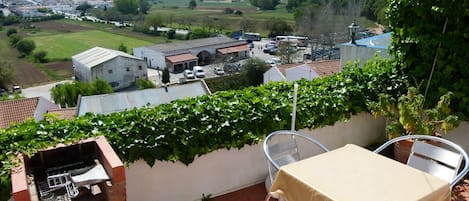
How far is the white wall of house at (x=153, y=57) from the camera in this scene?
39.2m

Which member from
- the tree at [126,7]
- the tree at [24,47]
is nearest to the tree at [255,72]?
the tree at [24,47]

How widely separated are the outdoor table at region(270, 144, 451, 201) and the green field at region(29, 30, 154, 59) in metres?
47.9

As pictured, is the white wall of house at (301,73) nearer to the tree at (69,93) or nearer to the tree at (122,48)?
the tree at (69,93)

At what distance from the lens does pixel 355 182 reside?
2.17 m

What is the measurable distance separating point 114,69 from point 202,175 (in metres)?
32.9

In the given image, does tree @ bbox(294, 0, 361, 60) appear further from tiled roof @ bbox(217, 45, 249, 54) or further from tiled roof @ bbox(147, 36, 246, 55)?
tiled roof @ bbox(147, 36, 246, 55)

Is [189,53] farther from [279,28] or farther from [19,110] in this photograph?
[19,110]

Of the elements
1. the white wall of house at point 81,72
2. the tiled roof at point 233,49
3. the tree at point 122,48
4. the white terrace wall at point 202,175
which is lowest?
the white wall of house at point 81,72

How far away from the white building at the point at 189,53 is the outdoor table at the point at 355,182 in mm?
36197

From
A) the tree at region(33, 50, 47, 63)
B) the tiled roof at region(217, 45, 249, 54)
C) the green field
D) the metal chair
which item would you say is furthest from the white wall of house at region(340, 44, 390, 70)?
the tree at region(33, 50, 47, 63)

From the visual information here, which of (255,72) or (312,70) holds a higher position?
(312,70)

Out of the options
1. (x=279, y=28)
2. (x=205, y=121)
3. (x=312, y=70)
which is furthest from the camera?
(x=279, y=28)

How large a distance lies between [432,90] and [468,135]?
0.66 meters

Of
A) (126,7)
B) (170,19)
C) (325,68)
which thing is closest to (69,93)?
(325,68)
